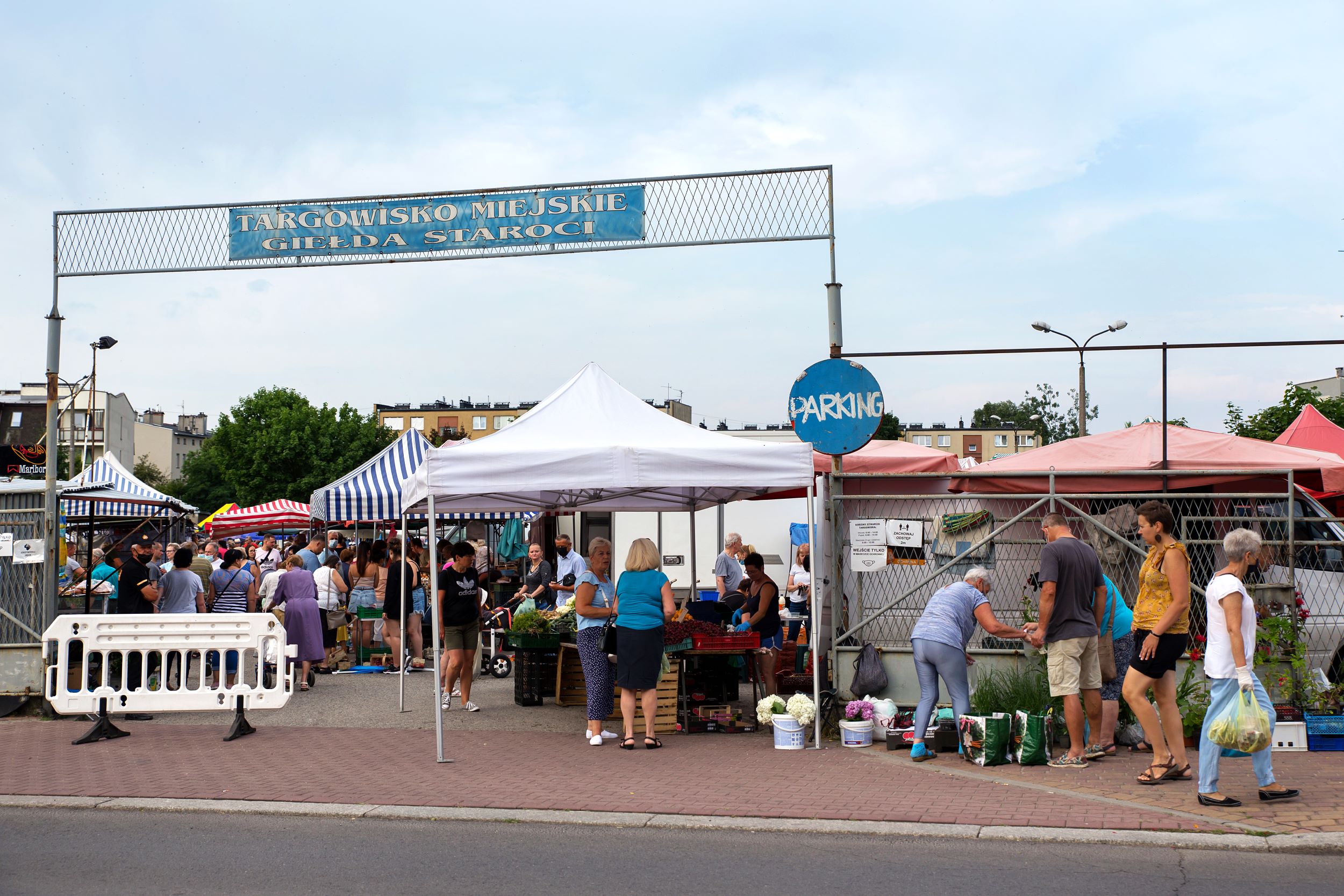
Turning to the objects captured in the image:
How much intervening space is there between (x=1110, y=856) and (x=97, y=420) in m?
105

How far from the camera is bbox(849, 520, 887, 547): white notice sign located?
10.1 metres

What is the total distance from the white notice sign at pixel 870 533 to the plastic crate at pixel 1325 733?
3585 millimetres

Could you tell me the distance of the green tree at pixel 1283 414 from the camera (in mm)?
34219

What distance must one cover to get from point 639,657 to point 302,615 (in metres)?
5.77

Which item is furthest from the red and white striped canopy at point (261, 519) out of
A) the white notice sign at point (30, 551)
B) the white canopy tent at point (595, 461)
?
the white canopy tent at point (595, 461)

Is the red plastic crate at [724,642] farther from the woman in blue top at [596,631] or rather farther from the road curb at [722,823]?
the road curb at [722,823]

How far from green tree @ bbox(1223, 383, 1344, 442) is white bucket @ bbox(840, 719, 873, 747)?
26385 mm

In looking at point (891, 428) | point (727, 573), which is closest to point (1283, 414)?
point (727, 573)

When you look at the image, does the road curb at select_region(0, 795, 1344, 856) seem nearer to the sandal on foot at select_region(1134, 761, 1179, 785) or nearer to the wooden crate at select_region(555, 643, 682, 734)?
the sandal on foot at select_region(1134, 761, 1179, 785)

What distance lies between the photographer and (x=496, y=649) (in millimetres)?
15539

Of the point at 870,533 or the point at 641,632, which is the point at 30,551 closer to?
the point at 641,632

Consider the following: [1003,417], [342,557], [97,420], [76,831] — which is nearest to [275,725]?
[76,831]

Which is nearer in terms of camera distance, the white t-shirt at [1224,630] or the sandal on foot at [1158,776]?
the white t-shirt at [1224,630]

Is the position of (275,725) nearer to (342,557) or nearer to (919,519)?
(919,519)
